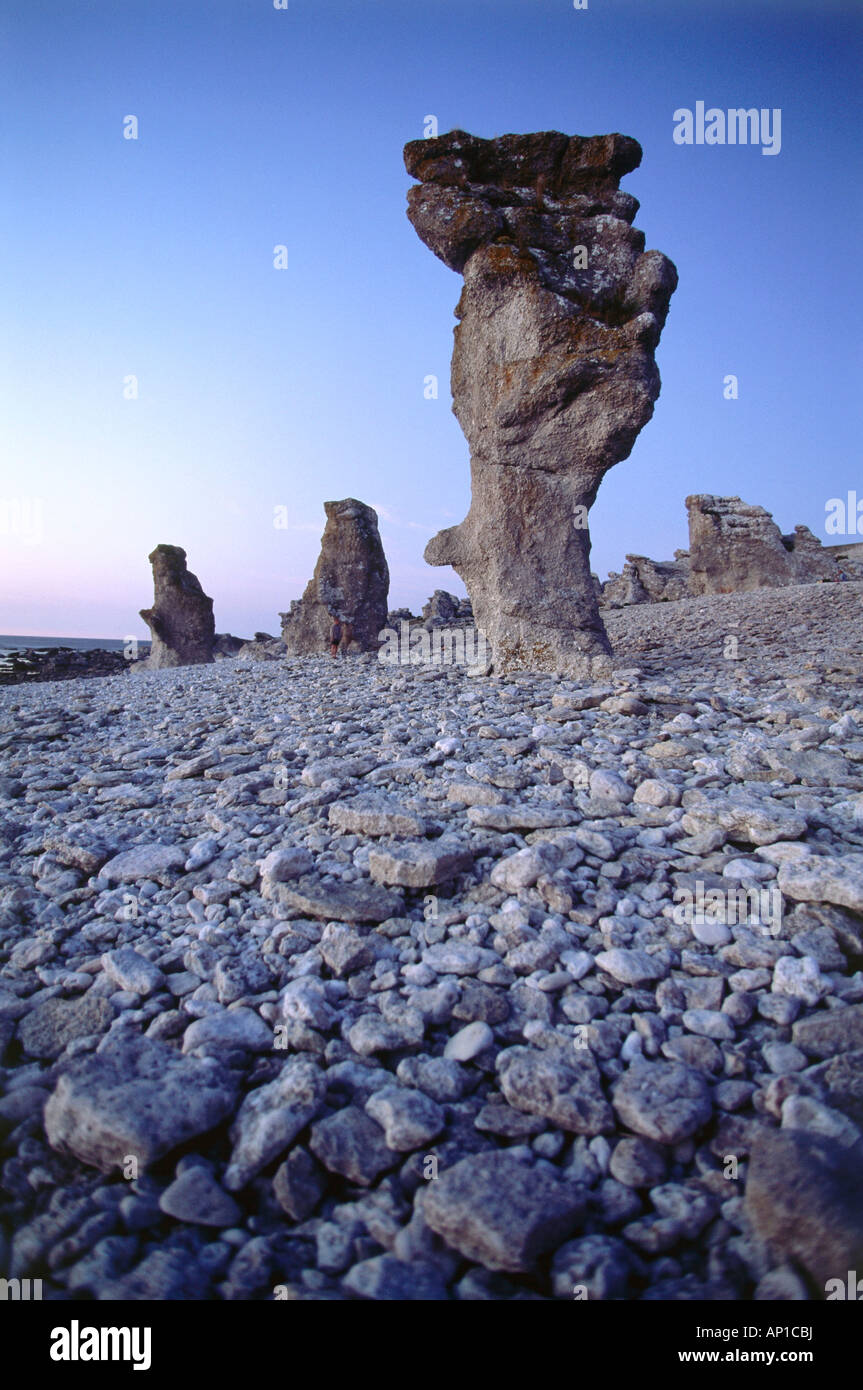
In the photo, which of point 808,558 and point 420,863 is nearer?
point 420,863

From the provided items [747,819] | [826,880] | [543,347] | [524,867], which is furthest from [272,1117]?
[543,347]

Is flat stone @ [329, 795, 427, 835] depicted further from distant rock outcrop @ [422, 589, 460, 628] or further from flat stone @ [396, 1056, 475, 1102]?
distant rock outcrop @ [422, 589, 460, 628]

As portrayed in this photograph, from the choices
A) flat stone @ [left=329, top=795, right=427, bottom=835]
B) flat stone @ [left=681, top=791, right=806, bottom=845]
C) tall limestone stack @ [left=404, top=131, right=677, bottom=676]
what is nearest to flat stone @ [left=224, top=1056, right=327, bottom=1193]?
flat stone @ [left=329, top=795, right=427, bottom=835]

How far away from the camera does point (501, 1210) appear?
64.5 inches

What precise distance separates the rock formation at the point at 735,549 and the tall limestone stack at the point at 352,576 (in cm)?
1149

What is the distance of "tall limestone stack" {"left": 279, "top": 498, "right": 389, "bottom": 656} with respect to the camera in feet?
57.6

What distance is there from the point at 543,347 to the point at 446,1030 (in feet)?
26.6

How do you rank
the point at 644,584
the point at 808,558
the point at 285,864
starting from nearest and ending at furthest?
the point at 285,864
the point at 808,558
the point at 644,584

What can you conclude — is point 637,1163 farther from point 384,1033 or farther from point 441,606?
point 441,606

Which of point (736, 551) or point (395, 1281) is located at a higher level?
point (736, 551)

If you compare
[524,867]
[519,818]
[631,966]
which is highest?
[519,818]

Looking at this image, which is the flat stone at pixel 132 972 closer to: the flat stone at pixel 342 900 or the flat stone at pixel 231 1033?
the flat stone at pixel 231 1033
